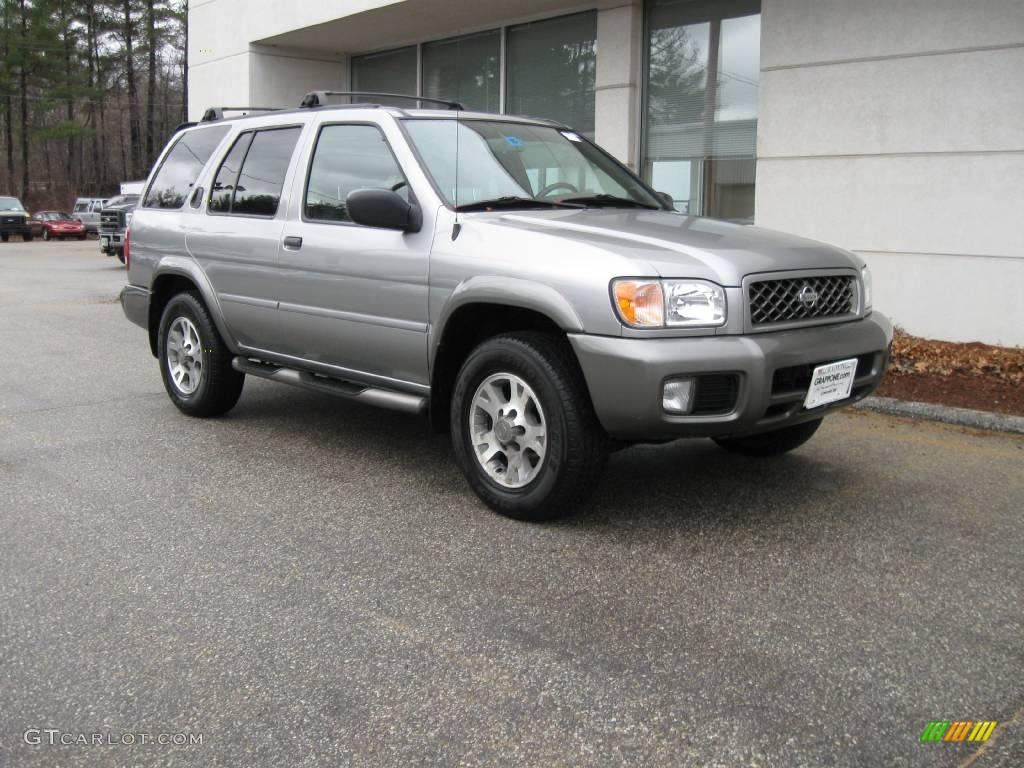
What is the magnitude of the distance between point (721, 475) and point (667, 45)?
728cm

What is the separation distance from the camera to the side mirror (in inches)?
185

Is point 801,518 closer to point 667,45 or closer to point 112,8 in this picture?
point 667,45

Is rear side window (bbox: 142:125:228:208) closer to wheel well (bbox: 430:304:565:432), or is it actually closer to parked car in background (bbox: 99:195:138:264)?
wheel well (bbox: 430:304:565:432)

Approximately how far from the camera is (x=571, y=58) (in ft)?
40.6

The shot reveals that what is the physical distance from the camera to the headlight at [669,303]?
13.1 feet

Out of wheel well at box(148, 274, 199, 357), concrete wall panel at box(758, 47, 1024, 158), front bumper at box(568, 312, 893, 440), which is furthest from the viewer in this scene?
concrete wall panel at box(758, 47, 1024, 158)

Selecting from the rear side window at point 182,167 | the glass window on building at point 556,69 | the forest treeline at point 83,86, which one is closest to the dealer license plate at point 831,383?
the rear side window at point 182,167

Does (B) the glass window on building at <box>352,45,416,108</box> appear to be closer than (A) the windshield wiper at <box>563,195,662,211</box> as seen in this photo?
No

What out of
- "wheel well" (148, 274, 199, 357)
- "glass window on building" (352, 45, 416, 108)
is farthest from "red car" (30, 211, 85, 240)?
"wheel well" (148, 274, 199, 357)

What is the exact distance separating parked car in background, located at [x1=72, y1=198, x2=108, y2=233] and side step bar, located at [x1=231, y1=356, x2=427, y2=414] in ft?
140

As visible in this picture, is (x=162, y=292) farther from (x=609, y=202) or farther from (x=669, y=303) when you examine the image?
(x=669, y=303)

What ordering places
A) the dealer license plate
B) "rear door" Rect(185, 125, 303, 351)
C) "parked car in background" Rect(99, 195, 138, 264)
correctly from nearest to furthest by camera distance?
the dealer license plate < "rear door" Rect(185, 125, 303, 351) < "parked car in background" Rect(99, 195, 138, 264)
